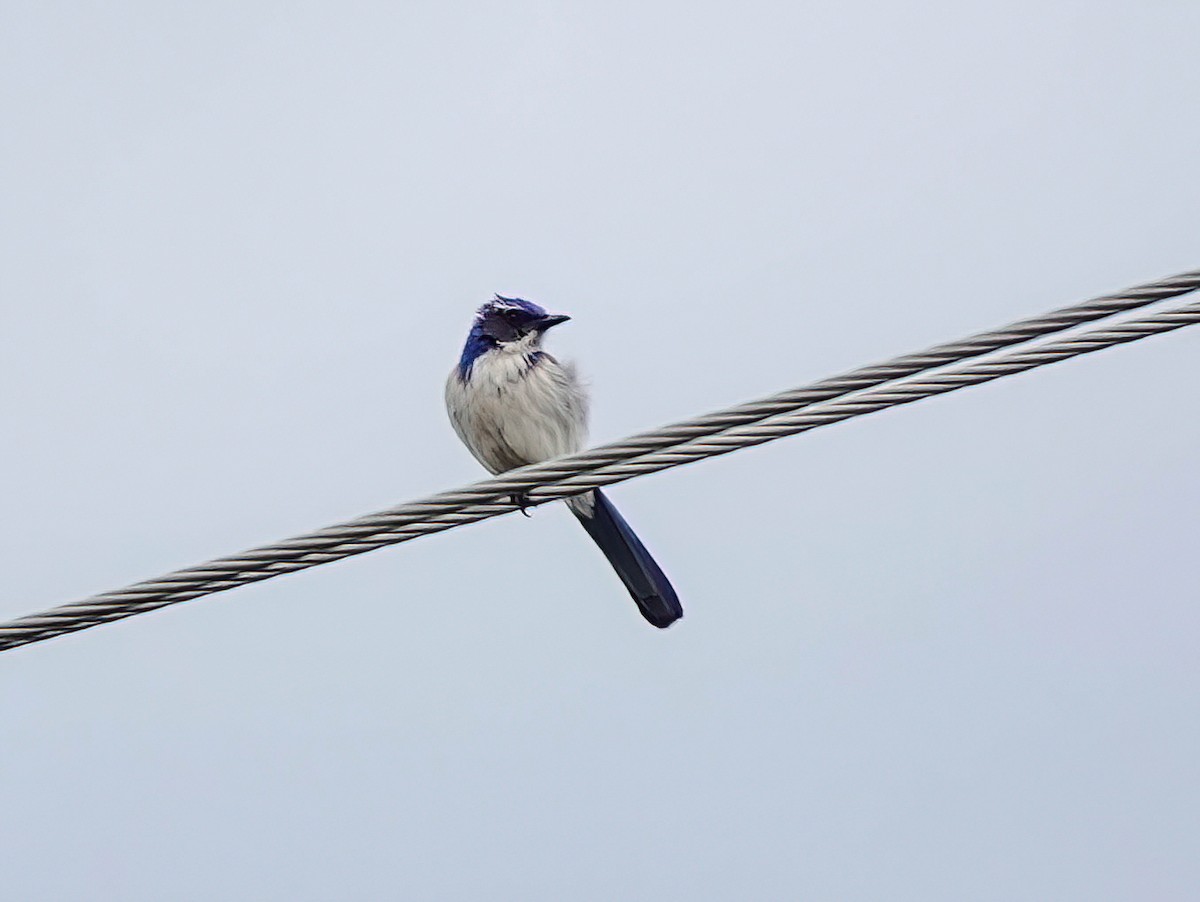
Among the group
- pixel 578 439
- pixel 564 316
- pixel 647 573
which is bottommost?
pixel 647 573

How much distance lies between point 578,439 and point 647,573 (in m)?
0.72

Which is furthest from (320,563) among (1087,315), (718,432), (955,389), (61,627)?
(1087,315)

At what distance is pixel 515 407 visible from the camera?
23.9 ft

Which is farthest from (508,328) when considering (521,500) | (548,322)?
(521,500)


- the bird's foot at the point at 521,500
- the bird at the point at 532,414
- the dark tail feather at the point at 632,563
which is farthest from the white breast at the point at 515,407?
the bird's foot at the point at 521,500

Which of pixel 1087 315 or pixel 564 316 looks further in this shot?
pixel 564 316

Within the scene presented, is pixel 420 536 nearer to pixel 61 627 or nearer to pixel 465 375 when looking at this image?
pixel 61 627

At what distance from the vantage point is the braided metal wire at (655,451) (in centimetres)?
382

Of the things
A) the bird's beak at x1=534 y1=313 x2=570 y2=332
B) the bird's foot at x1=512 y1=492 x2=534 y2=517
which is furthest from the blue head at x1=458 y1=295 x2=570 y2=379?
the bird's foot at x1=512 y1=492 x2=534 y2=517

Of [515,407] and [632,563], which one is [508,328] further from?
[632,563]

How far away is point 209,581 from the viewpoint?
13.8ft

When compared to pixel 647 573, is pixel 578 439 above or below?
above

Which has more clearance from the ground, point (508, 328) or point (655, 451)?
point (508, 328)

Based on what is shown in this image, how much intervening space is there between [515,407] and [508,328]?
476 mm
